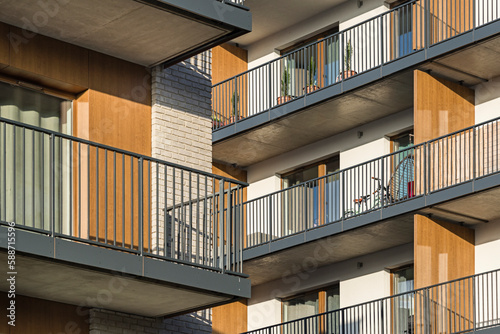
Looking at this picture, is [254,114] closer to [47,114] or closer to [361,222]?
[361,222]

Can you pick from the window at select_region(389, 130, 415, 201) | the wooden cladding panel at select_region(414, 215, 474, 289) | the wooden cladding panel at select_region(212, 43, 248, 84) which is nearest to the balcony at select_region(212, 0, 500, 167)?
the wooden cladding panel at select_region(212, 43, 248, 84)

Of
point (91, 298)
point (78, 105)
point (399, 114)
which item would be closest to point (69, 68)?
point (78, 105)

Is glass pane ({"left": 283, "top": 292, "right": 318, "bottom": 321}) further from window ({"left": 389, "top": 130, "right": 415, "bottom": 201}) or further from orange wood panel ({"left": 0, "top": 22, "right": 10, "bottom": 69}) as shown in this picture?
orange wood panel ({"left": 0, "top": 22, "right": 10, "bottom": 69})

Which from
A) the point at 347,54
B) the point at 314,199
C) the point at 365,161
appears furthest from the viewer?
the point at 314,199

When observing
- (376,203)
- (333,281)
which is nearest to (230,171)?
(333,281)

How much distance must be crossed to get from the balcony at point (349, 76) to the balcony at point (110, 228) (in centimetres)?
1196

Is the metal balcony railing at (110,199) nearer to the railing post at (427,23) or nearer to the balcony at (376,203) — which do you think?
the balcony at (376,203)

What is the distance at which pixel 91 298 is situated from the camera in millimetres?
16375

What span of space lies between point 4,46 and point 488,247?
48.1ft

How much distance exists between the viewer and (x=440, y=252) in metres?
28.2

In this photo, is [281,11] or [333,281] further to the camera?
[281,11]

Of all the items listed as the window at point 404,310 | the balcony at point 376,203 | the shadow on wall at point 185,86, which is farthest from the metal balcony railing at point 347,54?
the shadow on wall at point 185,86

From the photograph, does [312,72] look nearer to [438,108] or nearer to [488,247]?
[438,108]

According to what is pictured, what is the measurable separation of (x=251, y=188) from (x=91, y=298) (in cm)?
1910
